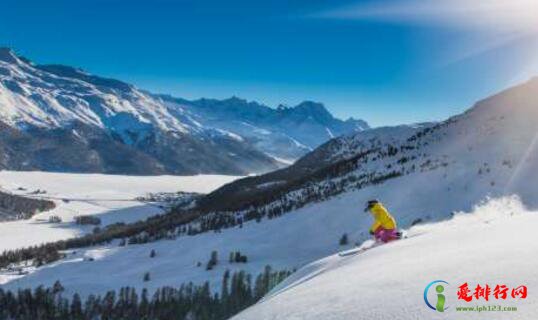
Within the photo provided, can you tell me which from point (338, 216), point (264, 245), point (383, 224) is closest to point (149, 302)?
point (264, 245)

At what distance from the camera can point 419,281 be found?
989 centimetres

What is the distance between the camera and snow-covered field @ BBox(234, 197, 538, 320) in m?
8.20

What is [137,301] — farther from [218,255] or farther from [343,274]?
[343,274]

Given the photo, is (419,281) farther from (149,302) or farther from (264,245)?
(264,245)

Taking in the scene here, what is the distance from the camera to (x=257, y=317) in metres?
10.5

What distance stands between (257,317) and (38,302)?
27.5 metres

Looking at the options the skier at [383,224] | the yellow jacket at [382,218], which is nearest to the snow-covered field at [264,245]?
the skier at [383,224]

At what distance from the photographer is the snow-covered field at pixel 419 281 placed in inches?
323

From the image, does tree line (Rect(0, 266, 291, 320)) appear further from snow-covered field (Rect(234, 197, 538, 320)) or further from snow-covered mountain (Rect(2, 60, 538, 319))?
snow-covered field (Rect(234, 197, 538, 320))

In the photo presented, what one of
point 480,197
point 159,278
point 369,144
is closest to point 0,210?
point 369,144

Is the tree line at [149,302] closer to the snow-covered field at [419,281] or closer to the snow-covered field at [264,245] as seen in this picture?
the snow-covered field at [264,245]

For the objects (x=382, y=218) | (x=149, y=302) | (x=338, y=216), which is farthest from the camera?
(x=338, y=216)

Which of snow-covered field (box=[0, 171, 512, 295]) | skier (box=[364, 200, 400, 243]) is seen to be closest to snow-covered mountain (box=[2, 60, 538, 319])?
snow-covered field (box=[0, 171, 512, 295])

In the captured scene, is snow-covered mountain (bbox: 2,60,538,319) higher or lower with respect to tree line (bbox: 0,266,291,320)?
higher
